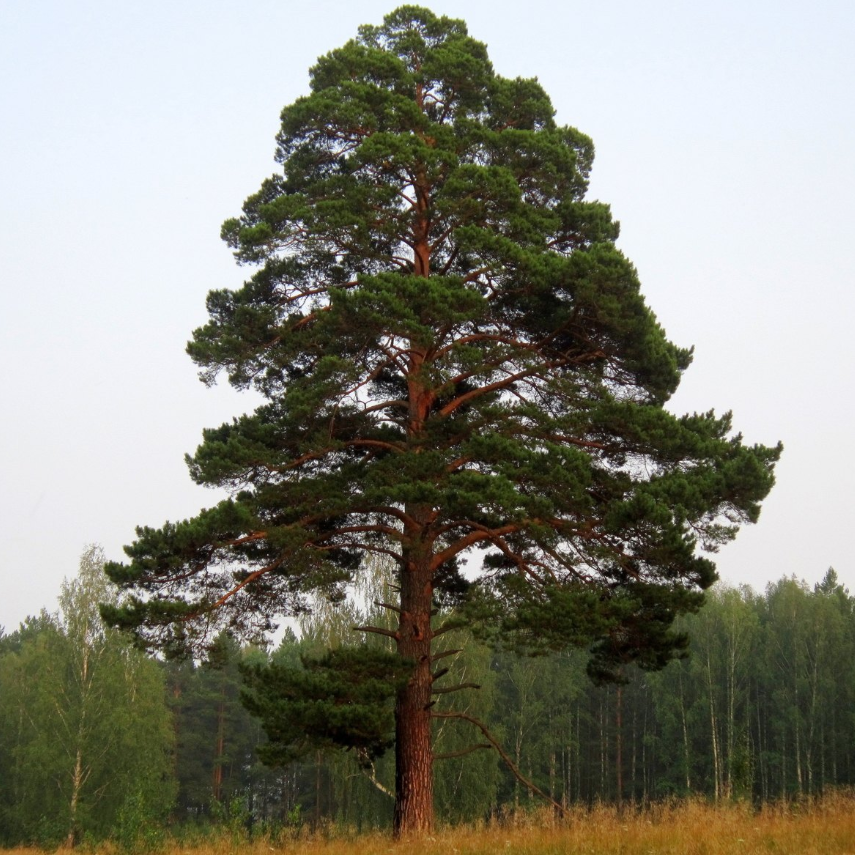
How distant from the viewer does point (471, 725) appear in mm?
38938

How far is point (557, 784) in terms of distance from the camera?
56469 millimetres

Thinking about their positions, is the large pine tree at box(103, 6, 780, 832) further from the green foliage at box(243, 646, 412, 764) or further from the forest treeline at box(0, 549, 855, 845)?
the forest treeline at box(0, 549, 855, 845)

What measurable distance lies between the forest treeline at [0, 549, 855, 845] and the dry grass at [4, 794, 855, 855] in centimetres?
700

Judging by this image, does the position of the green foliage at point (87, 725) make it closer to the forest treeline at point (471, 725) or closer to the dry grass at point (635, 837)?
the forest treeline at point (471, 725)

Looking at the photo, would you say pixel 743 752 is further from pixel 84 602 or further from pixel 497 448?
pixel 84 602

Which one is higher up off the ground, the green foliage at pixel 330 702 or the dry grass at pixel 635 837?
the green foliage at pixel 330 702

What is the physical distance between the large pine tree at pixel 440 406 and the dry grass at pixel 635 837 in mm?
1737

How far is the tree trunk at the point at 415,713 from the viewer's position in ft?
47.7

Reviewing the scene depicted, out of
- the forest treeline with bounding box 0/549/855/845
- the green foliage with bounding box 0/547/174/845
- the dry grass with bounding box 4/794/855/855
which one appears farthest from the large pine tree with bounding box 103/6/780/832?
the green foliage with bounding box 0/547/174/845

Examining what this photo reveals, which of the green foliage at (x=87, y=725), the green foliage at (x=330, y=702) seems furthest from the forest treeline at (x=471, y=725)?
the green foliage at (x=330, y=702)

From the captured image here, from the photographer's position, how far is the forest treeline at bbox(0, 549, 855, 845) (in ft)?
126

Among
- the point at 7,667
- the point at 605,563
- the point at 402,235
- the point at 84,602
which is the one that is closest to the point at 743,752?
the point at 605,563

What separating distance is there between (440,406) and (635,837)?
314 inches

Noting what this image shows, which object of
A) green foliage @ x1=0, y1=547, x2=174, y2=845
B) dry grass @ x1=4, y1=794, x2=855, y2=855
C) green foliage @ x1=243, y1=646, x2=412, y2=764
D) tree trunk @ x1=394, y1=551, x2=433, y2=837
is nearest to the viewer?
dry grass @ x1=4, y1=794, x2=855, y2=855
